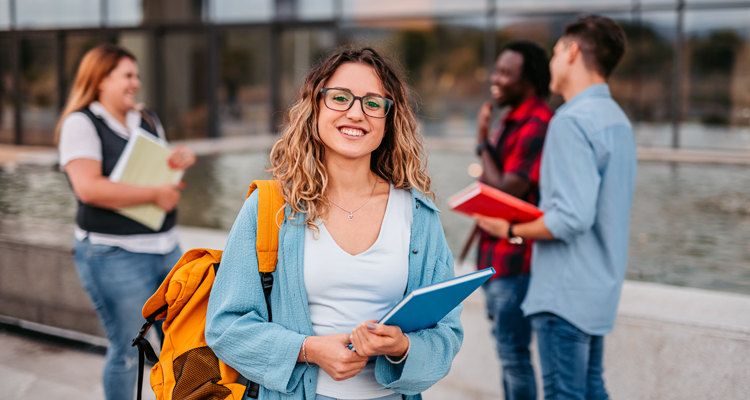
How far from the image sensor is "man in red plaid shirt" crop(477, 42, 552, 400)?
2.85 m

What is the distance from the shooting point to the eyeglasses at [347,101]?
5.36 feet

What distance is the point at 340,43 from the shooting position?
15703mm

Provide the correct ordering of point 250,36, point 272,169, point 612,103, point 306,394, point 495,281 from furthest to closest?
point 250,36 → point 495,281 → point 612,103 → point 272,169 → point 306,394

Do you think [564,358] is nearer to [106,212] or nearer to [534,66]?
[534,66]

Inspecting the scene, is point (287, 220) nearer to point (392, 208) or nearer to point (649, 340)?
point (392, 208)

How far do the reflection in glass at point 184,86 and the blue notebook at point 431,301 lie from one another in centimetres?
1624

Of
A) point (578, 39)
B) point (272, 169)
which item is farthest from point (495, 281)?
point (272, 169)

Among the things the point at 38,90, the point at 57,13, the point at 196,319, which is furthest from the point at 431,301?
the point at 38,90

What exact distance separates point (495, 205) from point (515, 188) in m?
0.30

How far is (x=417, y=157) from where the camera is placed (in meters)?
1.83

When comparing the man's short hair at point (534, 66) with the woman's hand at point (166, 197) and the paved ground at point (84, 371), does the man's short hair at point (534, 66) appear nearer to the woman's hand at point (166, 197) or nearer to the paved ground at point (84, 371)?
the paved ground at point (84, 371)

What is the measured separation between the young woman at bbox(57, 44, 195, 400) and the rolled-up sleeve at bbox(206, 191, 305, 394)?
135 cm

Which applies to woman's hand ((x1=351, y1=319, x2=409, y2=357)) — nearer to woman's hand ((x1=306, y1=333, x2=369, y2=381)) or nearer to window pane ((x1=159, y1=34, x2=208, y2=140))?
woman's hand ((x1=306, y1=333, x2=369, y2=381))

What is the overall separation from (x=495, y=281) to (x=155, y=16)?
15976 millimetres
